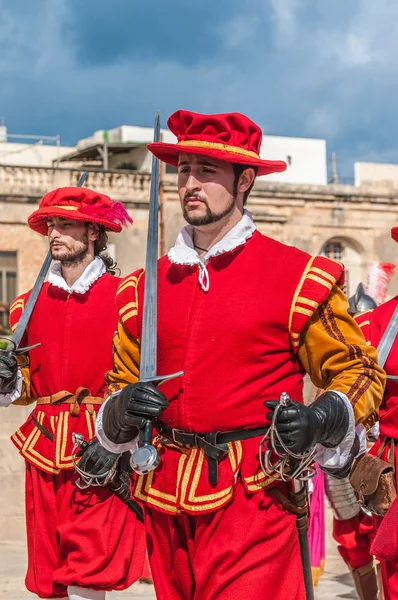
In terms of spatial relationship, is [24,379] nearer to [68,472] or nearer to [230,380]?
A: [68,472]

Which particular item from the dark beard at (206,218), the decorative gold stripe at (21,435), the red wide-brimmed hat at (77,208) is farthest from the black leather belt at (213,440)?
the red wide-brimmed hat at (77,208)

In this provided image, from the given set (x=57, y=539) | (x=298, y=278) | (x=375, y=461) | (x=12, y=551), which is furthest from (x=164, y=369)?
(x=12, y=551)

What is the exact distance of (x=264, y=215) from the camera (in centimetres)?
3566

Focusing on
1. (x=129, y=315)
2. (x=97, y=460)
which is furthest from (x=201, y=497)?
(x=97, y=460)

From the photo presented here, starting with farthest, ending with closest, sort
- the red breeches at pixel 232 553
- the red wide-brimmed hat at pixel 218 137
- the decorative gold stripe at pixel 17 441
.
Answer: the decorative gold stripe at pixel 17 441 → the red wide-brimmed hat at pixel 218 137 → the red breeches at pixel 232 553

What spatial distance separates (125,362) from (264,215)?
101 ft

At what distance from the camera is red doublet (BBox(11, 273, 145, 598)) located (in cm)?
645

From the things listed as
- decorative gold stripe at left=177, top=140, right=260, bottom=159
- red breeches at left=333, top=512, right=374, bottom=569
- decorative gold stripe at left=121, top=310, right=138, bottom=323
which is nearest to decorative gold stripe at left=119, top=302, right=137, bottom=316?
decorative gold stripe at left=121, top=310, right=138, bottom=323

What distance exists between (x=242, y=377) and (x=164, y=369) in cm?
30

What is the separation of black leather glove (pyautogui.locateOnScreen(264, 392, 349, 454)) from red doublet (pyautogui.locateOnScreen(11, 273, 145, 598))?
2.26 metres

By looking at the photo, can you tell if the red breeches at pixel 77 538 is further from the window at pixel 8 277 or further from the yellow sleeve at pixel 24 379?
the window at pixel 8 277

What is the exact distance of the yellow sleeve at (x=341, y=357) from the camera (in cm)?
462

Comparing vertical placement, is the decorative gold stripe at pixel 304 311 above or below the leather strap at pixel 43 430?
above

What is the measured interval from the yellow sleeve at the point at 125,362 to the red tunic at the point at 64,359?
1.68 m
